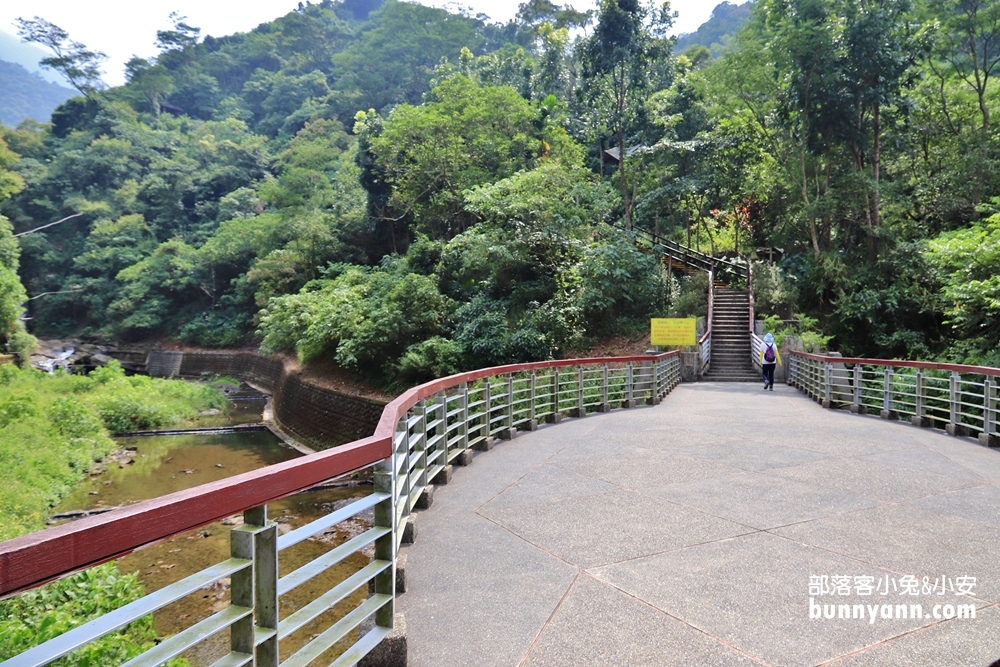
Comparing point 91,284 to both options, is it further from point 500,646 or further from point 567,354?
point 500,646

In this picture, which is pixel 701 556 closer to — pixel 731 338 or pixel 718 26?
pixel 731 338

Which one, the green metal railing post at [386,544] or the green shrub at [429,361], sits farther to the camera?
the green shrub at [429,361]

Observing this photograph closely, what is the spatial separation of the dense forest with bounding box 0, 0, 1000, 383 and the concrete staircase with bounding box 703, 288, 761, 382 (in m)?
1.25

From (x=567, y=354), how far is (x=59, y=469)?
1413 cm

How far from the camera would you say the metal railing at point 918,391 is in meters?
8.77

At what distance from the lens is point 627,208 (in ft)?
90.2

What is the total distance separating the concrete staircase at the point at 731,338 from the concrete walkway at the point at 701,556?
14.7m

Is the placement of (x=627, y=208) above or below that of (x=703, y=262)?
above

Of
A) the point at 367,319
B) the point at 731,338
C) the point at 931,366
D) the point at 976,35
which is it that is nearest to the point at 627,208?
the point at 731,338

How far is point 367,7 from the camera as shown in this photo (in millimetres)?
123438

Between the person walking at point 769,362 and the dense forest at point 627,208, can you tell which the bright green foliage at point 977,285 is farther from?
the person walking at point 769,362

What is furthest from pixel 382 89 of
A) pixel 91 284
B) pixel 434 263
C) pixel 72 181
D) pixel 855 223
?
pixel 855 223

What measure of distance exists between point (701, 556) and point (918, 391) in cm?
867

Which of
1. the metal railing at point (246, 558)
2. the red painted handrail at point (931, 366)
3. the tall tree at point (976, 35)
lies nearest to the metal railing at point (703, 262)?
the tall tree at point (976, 35)
